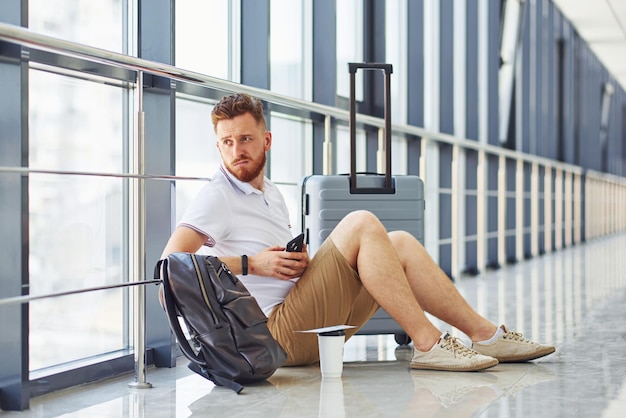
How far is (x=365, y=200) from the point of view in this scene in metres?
1.93

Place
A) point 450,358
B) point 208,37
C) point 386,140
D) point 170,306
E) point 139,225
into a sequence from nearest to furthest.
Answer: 1. point 170,306
2. point 139,225
3. point 450,358
4. point 386,140
5. point 208,37

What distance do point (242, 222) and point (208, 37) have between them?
897 millimetres

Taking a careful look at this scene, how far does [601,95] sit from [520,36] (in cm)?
606

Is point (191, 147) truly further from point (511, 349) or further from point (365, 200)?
point (511, 349)

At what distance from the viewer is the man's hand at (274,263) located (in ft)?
5.13

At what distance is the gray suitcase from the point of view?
1904mm

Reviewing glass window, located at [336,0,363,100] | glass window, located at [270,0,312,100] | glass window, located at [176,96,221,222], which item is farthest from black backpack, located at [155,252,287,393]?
glass window, located at [336,0,363,100]

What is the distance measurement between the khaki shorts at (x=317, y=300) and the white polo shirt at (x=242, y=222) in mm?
45

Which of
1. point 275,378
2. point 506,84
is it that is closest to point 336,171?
point 275,378

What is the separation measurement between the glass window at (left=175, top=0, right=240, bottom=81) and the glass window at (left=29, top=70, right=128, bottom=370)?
1.26 feet

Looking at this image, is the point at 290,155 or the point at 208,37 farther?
the point at 290,155

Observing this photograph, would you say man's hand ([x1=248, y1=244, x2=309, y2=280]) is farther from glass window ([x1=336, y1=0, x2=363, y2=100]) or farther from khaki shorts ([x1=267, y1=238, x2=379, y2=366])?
glass window ([x1=336, y1=0, x2=363, y2=100])

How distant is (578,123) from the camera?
365 inches

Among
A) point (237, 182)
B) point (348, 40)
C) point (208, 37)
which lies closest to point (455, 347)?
point (237, 182)
